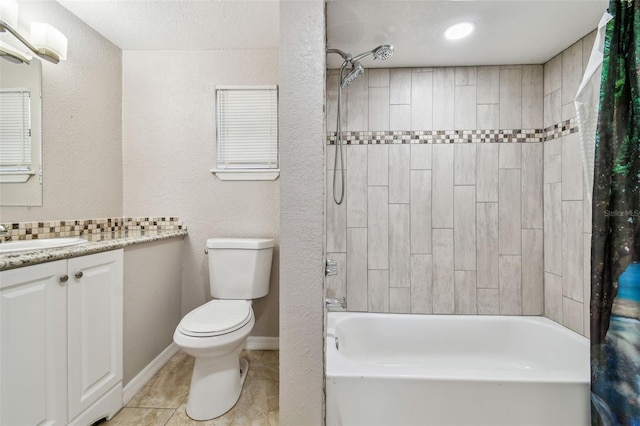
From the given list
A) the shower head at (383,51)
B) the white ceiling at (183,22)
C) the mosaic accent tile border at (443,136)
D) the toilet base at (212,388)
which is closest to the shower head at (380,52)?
the shower head at (383,51)

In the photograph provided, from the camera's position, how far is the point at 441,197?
185 cm

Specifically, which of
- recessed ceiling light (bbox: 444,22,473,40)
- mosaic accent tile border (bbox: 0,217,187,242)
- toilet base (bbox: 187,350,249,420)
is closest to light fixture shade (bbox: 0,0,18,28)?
mosaic accent tile border (bbox: 0,217,187,242)

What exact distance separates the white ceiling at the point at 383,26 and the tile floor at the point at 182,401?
206 cm

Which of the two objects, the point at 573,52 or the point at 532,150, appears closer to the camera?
the point at 573,52

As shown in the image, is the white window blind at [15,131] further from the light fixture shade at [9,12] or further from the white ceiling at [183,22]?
the white ceiling at [183,22]

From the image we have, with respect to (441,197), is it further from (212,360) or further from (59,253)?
(59,253)

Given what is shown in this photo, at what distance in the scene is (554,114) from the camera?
1.70m

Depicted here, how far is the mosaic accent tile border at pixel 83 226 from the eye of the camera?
1480 millimetres

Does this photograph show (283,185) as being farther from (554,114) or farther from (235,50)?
(554,114)

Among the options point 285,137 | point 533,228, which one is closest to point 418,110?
point 533,228

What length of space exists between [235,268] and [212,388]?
2.30 feet

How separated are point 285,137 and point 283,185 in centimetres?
17

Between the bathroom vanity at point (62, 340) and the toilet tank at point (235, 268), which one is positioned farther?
the toilet tank at point (235, 268)

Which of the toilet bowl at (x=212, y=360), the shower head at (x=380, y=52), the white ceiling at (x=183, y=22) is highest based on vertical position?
the white ceiling at (x=183, y=22)
